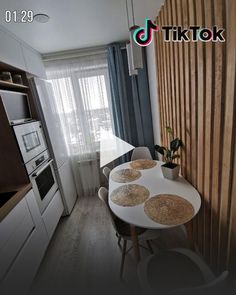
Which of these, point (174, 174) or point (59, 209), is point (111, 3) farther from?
point (59, 209)

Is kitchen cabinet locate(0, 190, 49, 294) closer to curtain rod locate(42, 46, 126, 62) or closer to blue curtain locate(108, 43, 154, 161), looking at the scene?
blue curtain locate(108, 43, 154, 161)

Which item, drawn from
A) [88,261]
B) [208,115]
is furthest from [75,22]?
[88,261]

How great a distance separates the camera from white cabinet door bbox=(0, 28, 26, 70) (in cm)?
166

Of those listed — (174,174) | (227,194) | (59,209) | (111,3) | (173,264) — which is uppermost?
(111,3)

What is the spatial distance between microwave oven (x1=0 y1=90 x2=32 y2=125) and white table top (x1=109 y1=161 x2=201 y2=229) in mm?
1304

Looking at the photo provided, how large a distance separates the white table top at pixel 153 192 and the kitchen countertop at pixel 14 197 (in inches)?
33.0

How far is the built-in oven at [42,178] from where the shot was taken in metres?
1.80

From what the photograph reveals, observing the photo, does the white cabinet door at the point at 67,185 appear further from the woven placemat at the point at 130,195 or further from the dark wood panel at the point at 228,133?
the dark wood panel at the point at 228,133

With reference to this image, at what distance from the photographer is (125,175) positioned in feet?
6.28

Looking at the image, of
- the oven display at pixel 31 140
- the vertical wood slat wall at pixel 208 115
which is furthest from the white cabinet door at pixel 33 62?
the vertical wood slat wall at pixel 208 115

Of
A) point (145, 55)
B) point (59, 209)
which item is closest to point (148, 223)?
point (59, 209)

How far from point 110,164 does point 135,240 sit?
1800 mm

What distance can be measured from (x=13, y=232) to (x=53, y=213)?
80 cm

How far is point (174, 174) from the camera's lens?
5.31 feet
